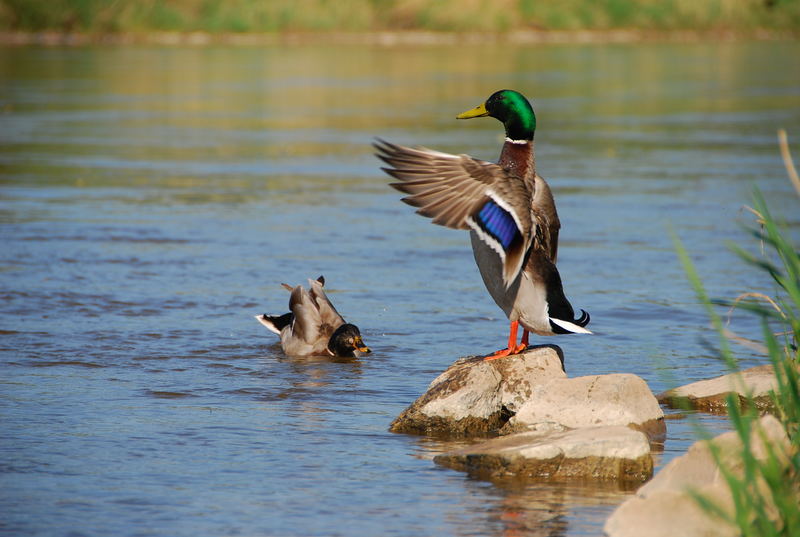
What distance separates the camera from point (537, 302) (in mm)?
6992

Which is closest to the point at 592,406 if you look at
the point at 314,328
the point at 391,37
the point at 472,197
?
the point at 472,197

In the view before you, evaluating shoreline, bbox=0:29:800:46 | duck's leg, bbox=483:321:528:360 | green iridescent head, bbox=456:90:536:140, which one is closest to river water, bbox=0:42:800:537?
duck's leg, bbox=483:321:528:360

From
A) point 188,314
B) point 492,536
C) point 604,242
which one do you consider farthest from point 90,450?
point 604,242

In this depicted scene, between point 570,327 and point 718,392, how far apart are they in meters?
1.13

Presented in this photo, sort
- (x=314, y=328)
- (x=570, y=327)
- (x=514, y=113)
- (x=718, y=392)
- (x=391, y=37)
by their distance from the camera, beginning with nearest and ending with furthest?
(x=570, y=327), (x=514, y=113), (x=718, y=392), (x=314, y=328), (x=391, y=37)

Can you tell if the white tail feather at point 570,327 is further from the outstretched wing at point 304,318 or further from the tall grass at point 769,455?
the outstretched wing at point 304,318

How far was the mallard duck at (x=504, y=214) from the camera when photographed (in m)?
6.55

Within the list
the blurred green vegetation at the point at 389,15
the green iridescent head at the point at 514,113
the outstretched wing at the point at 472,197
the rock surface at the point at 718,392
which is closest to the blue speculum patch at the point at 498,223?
the outstretched wing at the point at 472,197

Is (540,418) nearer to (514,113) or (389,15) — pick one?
(514,113)

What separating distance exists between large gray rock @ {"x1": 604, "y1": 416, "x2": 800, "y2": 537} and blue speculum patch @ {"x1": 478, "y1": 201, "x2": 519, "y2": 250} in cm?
150

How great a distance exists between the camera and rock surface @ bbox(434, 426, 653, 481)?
20.4ft

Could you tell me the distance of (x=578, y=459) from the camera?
6238mm

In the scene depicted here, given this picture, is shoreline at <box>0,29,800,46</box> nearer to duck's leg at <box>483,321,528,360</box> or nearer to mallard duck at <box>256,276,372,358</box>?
mallard duck at <box>256,276,372,358</box>

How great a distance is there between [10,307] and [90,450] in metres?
3.79
